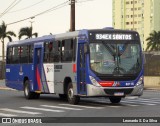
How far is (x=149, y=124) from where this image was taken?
1425 cm

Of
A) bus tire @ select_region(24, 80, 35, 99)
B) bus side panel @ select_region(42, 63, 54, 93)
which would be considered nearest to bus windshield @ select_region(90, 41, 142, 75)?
bus side panel @ select_region(42, 63, 54, 93)

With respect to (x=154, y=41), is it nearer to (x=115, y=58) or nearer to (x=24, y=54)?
(x=24, y=54)

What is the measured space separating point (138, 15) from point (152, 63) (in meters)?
124

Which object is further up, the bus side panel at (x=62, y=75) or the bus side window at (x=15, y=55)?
the bus side window at (x=15, y=55)

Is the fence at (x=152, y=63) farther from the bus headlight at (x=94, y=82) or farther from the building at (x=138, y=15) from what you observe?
the building at (x=138, y=15)

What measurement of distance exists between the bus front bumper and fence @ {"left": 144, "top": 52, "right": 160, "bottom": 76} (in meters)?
24.5

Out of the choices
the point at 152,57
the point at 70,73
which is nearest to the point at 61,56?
the point at 70,73

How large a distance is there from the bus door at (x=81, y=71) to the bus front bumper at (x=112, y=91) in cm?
48

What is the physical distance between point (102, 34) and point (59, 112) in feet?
14.2

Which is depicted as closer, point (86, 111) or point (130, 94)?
point (86, 111)

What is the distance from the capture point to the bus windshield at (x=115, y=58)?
68.8 feet

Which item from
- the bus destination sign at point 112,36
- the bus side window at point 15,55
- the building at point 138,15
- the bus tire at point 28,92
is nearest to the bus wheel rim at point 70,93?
the bus destination sign at point 112,36

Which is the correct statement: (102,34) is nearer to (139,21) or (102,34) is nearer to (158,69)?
(158,69)

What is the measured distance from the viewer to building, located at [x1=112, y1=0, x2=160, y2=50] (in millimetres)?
159750
